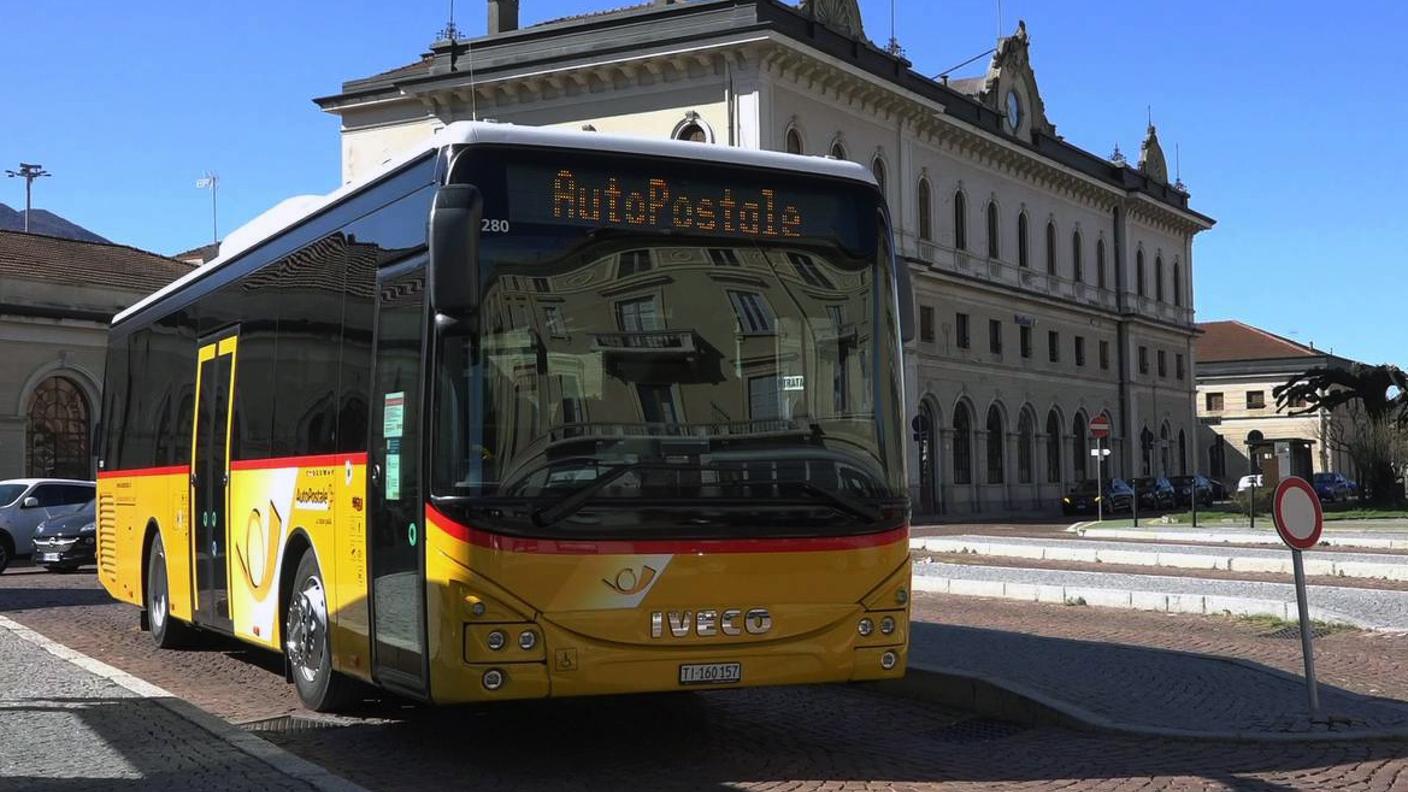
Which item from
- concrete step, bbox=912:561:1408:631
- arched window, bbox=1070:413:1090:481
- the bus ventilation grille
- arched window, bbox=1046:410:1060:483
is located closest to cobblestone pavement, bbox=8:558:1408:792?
the bus ventilation grille

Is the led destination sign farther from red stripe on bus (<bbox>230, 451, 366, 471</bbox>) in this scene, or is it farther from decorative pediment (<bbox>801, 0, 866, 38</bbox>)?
decorative pediment (<bbox>801, 0, 866, 38</bbox>)

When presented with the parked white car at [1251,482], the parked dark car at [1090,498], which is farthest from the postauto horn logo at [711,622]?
the parked dark car at [1090,498]

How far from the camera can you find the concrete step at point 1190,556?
2061 centimetres

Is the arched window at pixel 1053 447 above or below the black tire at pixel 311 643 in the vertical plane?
above

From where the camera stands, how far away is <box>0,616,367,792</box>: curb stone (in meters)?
7.41

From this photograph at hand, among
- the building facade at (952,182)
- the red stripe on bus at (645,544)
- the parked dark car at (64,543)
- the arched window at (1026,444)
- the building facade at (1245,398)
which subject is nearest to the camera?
the red stripe on bus at (645,544)

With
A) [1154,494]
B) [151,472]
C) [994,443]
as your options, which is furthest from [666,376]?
[1154,494]

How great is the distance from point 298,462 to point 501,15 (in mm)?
46624

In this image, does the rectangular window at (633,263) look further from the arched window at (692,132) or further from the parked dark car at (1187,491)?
the parked dark car at (1187,491)

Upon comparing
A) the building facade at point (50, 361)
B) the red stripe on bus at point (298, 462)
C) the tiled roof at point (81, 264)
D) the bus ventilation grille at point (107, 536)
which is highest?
the tiled roof at point (81, 264)

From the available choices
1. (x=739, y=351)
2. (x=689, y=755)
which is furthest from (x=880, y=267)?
(x=689, y=755)

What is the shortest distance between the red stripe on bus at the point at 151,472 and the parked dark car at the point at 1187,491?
53.2 meters

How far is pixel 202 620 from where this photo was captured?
12.0 metres

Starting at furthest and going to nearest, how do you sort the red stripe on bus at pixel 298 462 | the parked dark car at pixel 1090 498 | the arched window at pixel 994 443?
the arched window at pixel 994 443 < the parked dark car at pixel 1090 498 < the red stripe on bus at pixel 298 462
